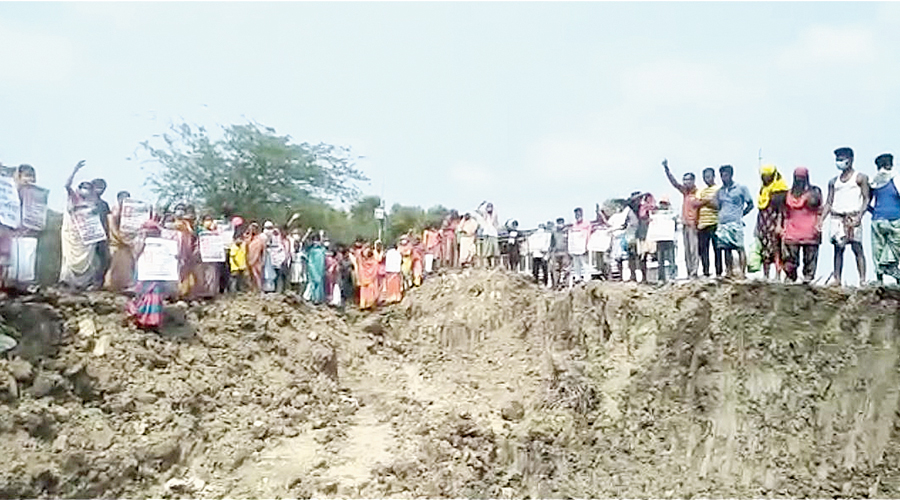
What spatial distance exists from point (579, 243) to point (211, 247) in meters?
5.45

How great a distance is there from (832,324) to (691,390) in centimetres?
155

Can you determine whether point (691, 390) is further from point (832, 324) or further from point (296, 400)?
point (296, 400)

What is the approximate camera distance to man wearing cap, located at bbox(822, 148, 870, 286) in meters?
9.56

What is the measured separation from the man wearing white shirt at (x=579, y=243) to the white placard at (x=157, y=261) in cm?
625

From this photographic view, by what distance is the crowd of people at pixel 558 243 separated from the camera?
966cm

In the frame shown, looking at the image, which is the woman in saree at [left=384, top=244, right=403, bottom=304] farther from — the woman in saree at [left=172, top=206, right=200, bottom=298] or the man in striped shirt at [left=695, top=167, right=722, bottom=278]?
the man in striped shirt at [left=695, top=167, right=722, bottom=278]

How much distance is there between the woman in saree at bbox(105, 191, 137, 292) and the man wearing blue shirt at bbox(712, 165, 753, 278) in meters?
6.63

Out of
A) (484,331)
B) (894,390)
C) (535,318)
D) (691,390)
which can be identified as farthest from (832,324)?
(484,331)

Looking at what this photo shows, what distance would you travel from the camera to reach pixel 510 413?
37.2ft

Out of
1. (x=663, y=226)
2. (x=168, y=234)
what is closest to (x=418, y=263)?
(x=663, y=226)

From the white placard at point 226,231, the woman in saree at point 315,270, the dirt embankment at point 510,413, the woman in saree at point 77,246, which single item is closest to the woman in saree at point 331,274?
the woman in saree at point 315,270

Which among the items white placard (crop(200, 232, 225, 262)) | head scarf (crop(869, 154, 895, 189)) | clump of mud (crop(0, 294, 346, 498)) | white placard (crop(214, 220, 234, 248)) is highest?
head scarf (crop(869, 154, 895, 189))

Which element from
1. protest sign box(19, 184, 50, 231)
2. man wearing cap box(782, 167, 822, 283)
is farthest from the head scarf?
protest sign box(19, 184, 50, 231)

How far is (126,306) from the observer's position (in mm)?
10891
